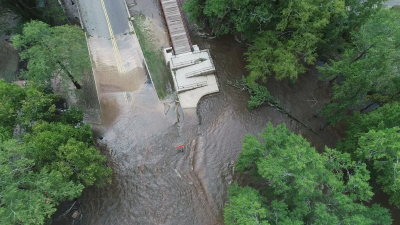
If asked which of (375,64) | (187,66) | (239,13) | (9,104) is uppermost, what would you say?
(239,13)

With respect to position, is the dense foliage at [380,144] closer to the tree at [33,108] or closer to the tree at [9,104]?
the tree at [33,108]

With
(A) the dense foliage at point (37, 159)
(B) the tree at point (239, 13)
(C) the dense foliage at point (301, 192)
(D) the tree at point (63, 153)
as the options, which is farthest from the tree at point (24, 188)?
(B) the tree at point (239, 13)

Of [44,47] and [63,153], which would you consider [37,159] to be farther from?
[44,47]

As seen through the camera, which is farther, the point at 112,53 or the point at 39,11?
the point at 112,53

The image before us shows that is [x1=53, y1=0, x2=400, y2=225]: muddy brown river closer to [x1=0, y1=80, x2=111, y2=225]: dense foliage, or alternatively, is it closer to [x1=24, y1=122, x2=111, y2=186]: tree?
[x1=0, y1=80, x2=111, y2=225]: dense foliage

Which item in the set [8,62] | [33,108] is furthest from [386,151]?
[8,62]

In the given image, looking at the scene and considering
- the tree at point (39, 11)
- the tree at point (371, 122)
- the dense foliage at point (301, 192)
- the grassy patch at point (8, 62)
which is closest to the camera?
the dense foliage at point (301, 192)

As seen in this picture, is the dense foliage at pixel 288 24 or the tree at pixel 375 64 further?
the dense foliage at pixel 288 24

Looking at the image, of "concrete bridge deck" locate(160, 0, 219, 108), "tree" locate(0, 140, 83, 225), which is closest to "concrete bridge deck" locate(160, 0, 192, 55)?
"concrete bridge deck" locate(160, 0, 219, 108)
